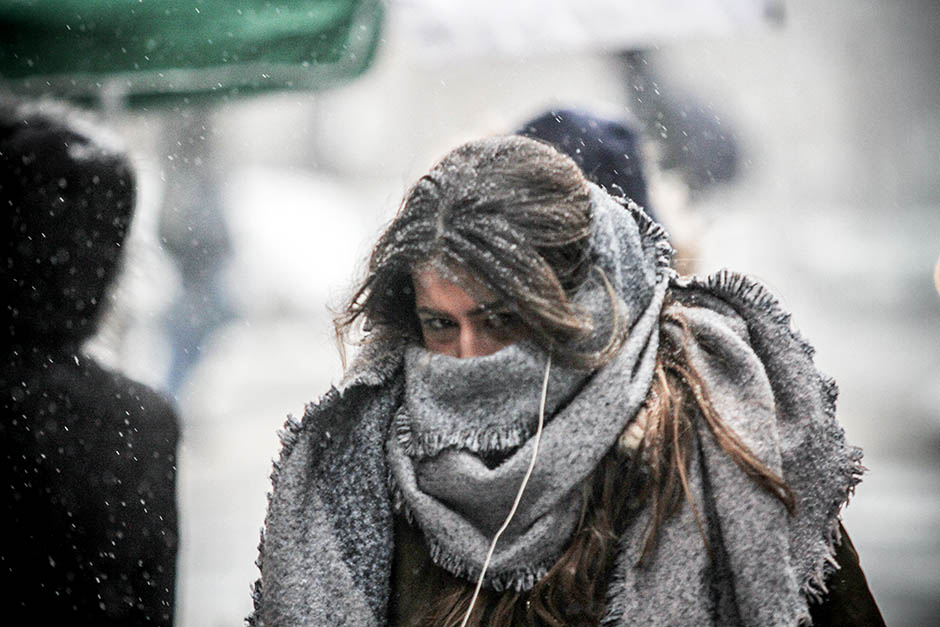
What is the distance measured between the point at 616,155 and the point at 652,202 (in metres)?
0.07

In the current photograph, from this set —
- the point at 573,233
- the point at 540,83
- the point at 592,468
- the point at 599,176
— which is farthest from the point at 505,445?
the point at 540,83

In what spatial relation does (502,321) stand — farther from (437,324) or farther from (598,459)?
(598,459)

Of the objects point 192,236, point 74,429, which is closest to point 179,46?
point 192,236

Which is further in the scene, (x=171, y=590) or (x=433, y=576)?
(x=171, y=590)

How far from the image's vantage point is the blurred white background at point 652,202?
1232 millimetres

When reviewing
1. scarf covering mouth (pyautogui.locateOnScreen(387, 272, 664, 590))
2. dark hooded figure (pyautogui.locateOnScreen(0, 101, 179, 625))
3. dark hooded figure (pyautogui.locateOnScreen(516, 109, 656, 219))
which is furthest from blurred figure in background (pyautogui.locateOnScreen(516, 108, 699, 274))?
dark hooded figure (pyautogui.locateOnScreen(0, 101, 179, 625))

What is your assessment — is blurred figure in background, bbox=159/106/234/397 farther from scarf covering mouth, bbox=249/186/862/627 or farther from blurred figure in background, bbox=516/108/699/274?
blurred figure in background, bbox=516/108/699/274

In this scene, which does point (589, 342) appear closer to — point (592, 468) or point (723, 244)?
point (592, 468)

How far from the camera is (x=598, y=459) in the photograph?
39.6 inches

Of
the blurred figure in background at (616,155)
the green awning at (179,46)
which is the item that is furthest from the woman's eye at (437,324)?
the green awning at (179,46)

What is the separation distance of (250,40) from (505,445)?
0.71 meters

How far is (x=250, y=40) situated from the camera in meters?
1.34

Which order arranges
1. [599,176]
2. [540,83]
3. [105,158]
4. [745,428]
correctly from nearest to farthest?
[745,428], [599,176], [540,83], [105,158]

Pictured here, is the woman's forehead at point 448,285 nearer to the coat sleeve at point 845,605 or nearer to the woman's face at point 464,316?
the woman's face at point 464,316
